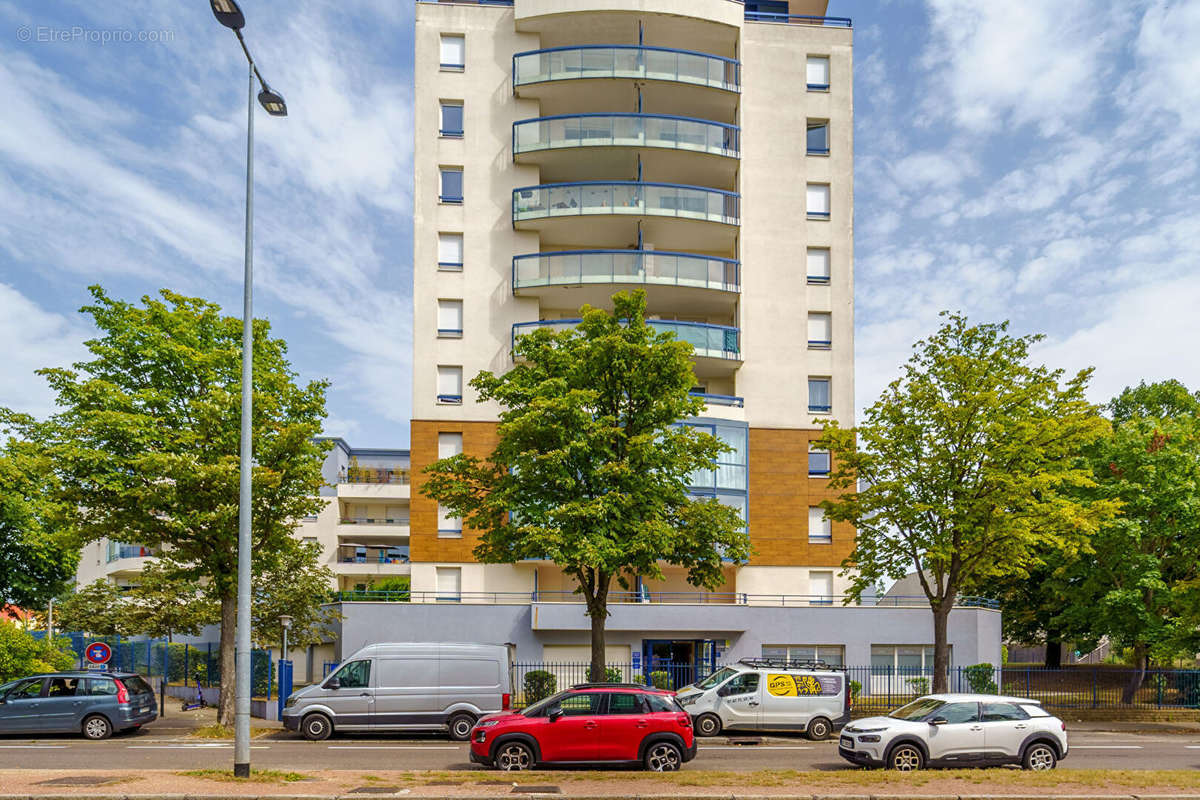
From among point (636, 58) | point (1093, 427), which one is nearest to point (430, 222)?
point (636, 58)

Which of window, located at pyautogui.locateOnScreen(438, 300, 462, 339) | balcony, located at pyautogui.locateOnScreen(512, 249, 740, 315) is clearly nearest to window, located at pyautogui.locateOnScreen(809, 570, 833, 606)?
balcony, located at pyautogui.locateOnScreen(512, 249, 740, 315)

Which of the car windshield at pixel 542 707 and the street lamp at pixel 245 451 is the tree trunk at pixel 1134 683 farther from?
the street lamp at pixel 245 451

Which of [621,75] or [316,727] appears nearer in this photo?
[316,727]

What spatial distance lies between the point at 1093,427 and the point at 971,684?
417 inches

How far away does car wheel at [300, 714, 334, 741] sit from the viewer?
78.4ft

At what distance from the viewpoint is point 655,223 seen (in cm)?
4375

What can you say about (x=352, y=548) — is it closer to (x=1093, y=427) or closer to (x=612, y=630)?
(x=612, y=630)

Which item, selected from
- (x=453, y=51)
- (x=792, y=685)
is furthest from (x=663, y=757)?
(x=453, y=51)

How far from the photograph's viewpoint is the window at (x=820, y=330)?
147 feet

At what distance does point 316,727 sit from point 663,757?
967 centimetres

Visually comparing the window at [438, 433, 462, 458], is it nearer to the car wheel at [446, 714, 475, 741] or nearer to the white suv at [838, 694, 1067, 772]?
the car wheel at [446, 714, 475, 741]

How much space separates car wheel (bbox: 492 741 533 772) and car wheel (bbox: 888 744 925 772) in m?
6.50

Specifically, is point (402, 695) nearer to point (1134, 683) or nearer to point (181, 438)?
point (181, 438)

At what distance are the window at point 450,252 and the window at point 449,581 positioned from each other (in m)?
12.6
